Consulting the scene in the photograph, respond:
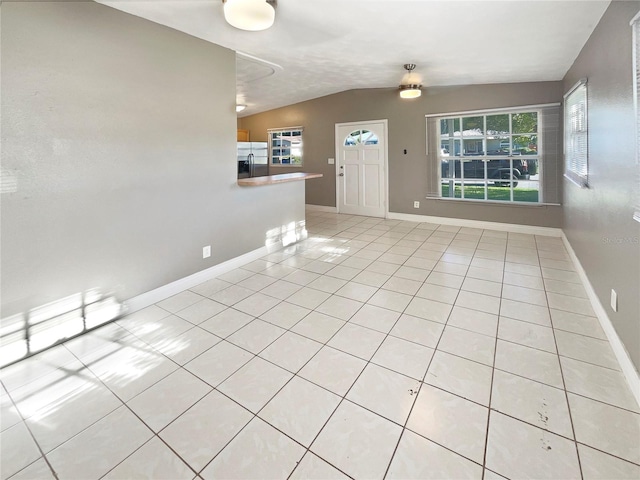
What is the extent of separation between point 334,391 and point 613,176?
7.51ft

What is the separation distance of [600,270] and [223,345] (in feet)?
9.39

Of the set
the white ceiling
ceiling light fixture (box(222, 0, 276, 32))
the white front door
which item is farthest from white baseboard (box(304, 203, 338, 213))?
ceiling light fixture (box(222, 0, 276, 32))

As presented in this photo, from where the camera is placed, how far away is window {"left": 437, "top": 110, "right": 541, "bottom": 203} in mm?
4973

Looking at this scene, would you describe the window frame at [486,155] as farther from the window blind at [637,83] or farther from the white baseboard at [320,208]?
the window blind at [637,83]

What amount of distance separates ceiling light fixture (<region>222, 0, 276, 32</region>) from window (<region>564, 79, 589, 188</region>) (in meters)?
2.92

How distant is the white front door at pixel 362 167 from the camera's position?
6.36m

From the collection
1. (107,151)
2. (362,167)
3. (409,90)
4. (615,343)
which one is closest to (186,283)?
(107,151)

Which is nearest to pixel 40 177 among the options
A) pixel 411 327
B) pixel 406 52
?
pixel 411 327

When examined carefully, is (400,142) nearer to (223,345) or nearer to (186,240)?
(186,240)

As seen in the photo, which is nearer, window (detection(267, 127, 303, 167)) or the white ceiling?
the white ceiling

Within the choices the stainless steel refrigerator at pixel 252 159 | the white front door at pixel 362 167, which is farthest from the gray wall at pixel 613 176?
the stainless steel refrigerator at pixel 252 159

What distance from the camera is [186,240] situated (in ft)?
10.4

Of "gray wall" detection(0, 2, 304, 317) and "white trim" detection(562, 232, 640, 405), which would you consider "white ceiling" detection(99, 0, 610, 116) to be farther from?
"white trim" detection(562, 232, 640, 405)

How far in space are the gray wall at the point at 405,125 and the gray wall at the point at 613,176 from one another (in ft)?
6.52
